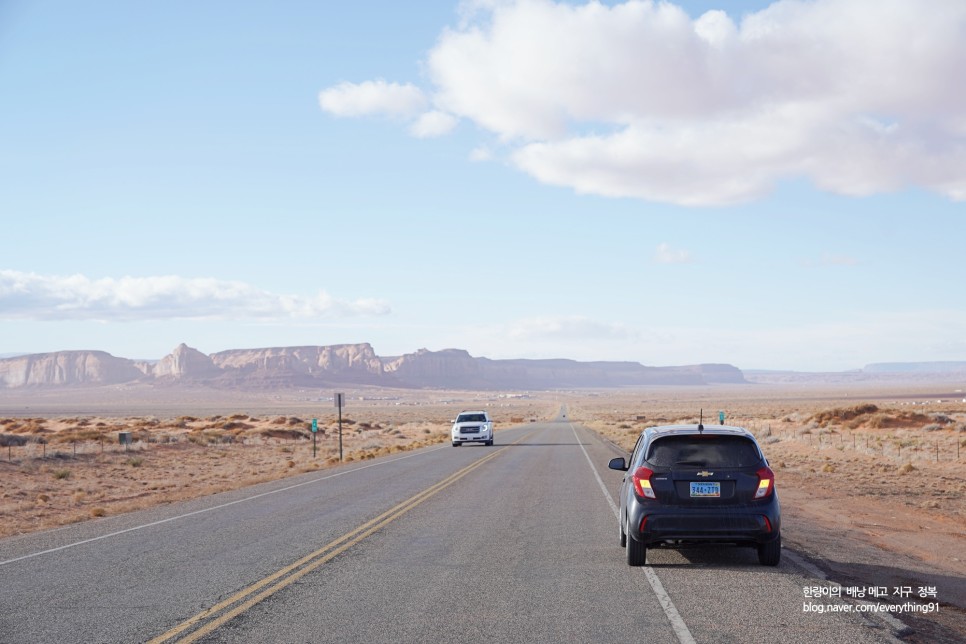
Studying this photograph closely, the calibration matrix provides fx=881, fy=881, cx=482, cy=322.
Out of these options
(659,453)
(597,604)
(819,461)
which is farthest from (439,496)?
(819,461)

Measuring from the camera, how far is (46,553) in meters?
12.6

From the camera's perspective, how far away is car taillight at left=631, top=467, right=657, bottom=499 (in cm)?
1049

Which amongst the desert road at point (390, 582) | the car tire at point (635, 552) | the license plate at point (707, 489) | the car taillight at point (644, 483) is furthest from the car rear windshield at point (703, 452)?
the desert road at point (390, 582)

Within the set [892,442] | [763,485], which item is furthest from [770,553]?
[892,442]

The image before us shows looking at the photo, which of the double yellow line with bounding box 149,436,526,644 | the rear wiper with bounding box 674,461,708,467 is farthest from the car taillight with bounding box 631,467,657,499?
the double yellow line with bounding box 149,436,526,644

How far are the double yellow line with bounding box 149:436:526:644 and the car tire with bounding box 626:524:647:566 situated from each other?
3.83 meters

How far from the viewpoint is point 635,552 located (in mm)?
10648

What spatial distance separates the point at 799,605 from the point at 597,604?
1975 mm

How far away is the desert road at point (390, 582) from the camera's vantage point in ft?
25.4

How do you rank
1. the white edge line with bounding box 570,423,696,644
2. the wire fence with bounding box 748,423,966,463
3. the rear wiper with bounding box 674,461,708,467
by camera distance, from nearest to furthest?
the white edge line with bounding box 570,423,696,644
the rear wiper with bounding box 674,461,708,467
the wire fence with bounding box 748,423,966,463

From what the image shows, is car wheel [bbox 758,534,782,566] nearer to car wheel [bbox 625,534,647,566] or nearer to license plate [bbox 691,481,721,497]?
license plate [bbox 691,481,721,497]

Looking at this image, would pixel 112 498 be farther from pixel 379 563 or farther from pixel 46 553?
pixel 379 563

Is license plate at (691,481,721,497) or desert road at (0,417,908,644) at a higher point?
license plate at (691,481,721,497)

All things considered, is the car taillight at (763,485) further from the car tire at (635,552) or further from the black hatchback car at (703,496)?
the car tire at (635,552)
